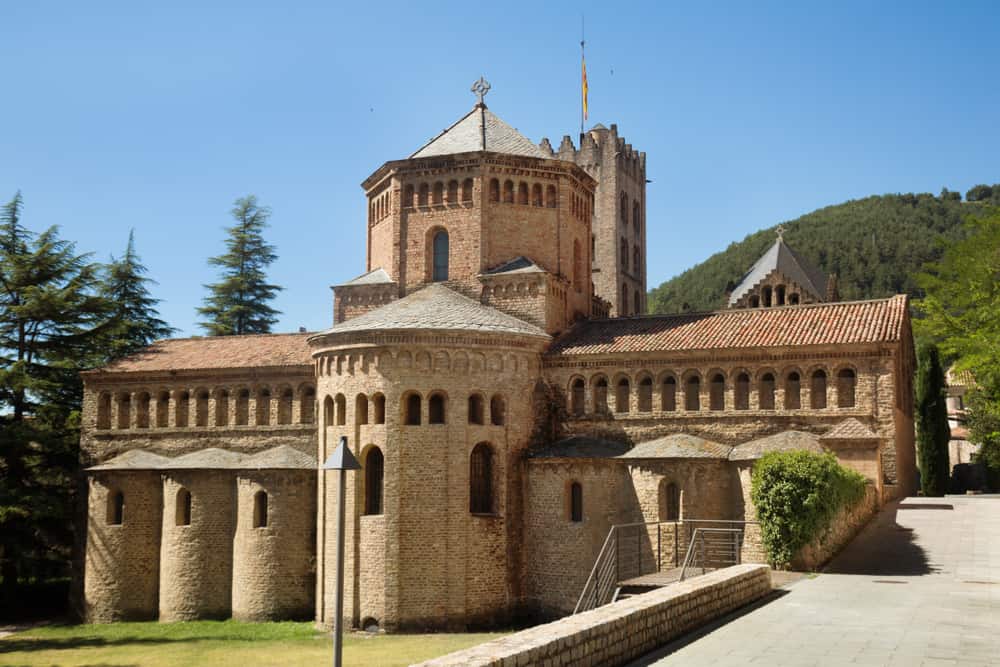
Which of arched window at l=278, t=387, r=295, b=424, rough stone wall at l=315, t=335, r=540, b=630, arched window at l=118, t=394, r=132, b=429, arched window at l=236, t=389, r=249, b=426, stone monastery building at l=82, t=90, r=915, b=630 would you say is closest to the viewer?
rough stone wall at l=315, t=335, r=540, b=630

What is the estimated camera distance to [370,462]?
2723 centimetres

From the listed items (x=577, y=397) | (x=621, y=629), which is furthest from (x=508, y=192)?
(x=621, y=629)

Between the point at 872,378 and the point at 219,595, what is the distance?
854 inches

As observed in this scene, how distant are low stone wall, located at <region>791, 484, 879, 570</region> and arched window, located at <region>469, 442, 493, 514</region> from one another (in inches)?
397

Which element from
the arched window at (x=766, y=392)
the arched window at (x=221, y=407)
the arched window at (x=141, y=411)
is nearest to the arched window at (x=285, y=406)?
the arched window at (x=221, y=407)

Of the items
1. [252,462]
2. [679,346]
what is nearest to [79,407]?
[252,462]

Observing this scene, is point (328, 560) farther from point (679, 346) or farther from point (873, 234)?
point (873, 234)

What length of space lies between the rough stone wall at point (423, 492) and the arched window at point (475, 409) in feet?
0.73

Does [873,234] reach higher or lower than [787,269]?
higher

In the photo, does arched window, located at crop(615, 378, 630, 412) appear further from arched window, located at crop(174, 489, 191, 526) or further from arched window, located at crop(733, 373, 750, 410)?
arched window, located at crop(174, 489, 191, 526)

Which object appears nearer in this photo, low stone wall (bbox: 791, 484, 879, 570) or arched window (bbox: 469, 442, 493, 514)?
low stone wall (bbox: 791, 484, 879, 570)

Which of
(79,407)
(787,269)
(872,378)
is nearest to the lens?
(872,378)

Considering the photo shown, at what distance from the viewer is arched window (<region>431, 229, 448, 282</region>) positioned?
3231 centimetres

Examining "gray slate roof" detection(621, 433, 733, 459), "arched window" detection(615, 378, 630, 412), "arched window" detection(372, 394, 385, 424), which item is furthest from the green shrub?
"arched window" detection(372, 394, 385, 424)
